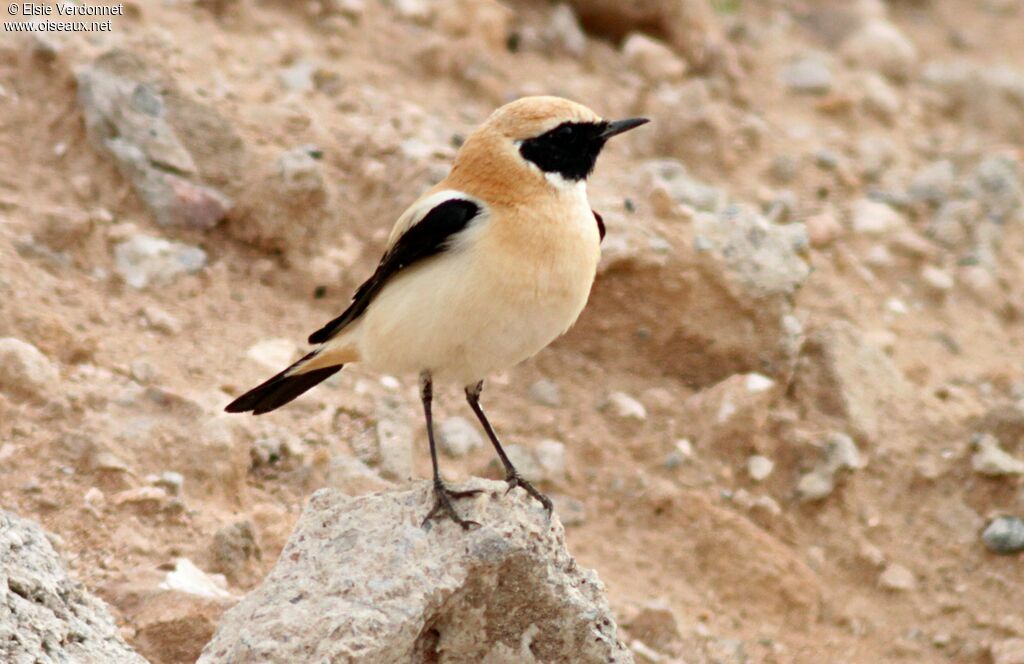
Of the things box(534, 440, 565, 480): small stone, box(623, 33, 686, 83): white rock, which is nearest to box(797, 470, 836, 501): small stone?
box(534, 440, 565, 480): small stone

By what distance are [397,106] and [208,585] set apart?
4471 mm

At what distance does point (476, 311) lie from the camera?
5.32 m

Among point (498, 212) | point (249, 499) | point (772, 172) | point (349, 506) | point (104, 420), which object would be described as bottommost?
point (772, 172)

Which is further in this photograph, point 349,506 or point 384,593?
point 349,506

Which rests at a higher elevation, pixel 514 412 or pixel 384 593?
pixel 384 593

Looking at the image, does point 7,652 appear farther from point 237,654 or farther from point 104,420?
point 104,420

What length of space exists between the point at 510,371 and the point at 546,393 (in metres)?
0.26

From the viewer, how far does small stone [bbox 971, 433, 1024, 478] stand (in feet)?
25.6

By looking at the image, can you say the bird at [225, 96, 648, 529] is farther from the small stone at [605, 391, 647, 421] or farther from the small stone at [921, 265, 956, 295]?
the small stone at [921, 265, 956, 295]

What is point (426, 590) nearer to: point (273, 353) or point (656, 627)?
point (656, 627)

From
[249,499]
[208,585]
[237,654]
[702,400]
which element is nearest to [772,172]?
[702,400]

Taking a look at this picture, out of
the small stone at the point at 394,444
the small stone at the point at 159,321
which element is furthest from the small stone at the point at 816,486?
the small stone at the point at 159,321

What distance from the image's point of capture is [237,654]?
4.60 meters

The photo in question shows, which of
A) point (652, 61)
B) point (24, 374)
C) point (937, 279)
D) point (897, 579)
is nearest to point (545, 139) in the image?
point (24, 374)
